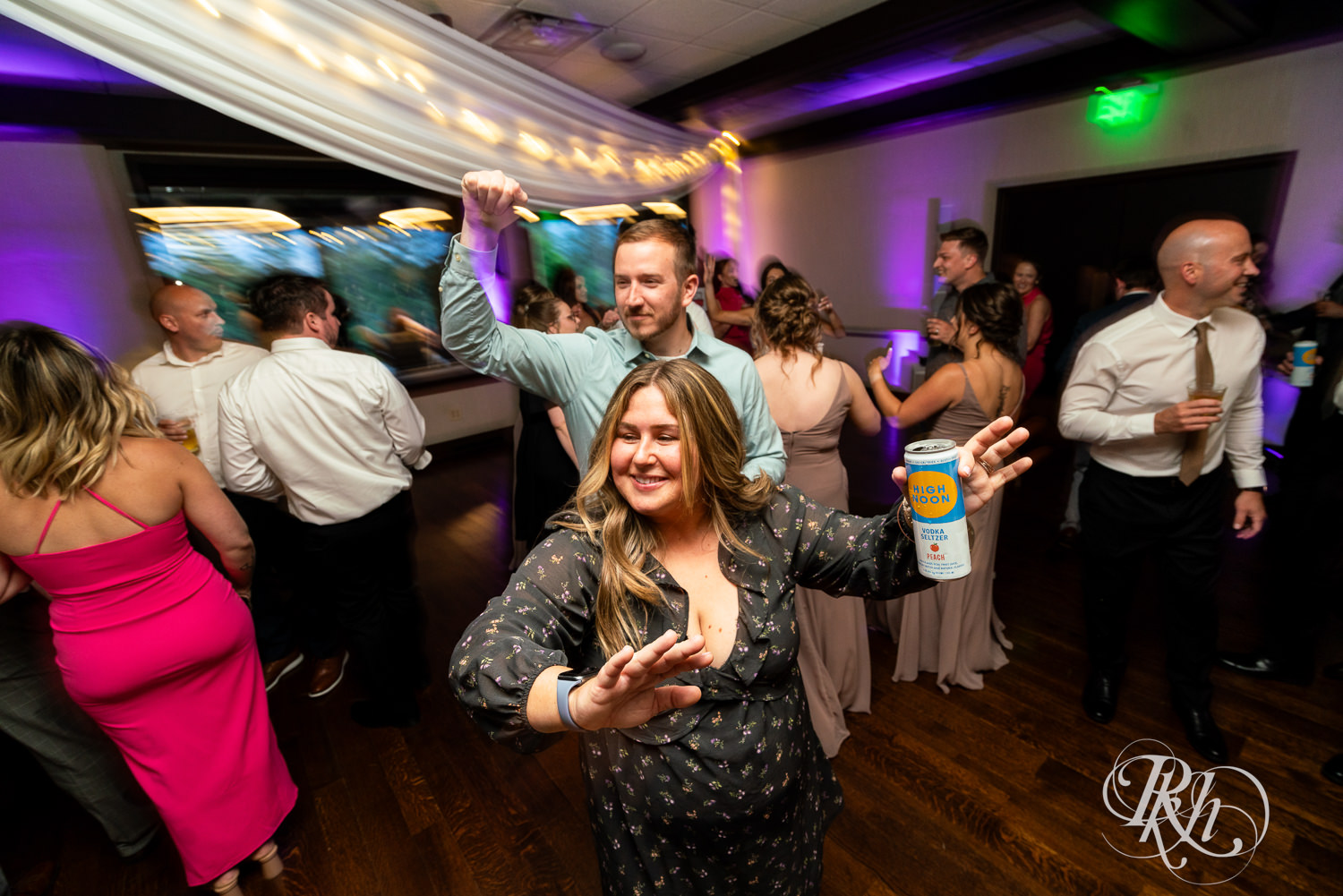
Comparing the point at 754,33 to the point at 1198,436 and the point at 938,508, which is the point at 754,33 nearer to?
the point at 1198,436

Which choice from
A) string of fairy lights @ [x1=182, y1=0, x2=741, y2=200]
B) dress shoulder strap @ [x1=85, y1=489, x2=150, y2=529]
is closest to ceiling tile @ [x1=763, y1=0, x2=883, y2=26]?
string of fairy lights @ [x1=182, y1=0, x2=741, y2=200]

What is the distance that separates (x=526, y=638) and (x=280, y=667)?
254 centimetres

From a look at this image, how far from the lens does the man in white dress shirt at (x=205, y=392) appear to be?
2.27m

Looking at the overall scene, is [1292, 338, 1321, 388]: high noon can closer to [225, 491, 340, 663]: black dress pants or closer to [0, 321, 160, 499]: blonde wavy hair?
[0, 321, 160, 499]: blonde wavy hair

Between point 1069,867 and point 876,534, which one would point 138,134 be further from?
point 1069,867

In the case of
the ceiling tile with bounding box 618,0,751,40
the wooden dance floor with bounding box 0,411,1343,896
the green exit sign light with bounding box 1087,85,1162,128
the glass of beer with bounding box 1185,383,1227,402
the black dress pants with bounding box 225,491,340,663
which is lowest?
the wooden dance floor with bounding box 0,411,1343,896

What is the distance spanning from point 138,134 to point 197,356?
8.11ft

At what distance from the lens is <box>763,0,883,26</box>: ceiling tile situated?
3529 mm

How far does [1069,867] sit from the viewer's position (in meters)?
1.66

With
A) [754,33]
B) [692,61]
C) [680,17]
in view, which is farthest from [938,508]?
[692,61]

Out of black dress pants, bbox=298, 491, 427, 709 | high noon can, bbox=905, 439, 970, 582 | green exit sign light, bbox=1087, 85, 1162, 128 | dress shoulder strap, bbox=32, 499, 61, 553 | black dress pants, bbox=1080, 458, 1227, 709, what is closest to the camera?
high noon can, bbox=905, 439, 970, 582

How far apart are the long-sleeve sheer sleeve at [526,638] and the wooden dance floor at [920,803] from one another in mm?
1203

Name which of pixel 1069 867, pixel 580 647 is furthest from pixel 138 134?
pixel 1069 867

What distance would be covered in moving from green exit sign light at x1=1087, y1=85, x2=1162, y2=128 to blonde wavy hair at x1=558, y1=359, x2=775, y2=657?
215 inches
